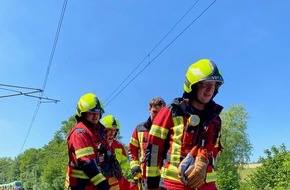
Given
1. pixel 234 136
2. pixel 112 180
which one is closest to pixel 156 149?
pixel 112 180

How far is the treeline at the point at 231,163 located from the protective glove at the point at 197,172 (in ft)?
39.1

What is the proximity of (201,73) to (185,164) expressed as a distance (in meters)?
0.99

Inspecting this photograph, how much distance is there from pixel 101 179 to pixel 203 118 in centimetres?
203

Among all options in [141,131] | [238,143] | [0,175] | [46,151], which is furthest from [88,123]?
[0,175]

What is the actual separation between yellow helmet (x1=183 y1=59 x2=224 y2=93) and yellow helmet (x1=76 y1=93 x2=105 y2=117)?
209 centimetres

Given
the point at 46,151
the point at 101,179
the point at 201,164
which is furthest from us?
the point at 46,151

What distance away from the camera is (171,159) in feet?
14.7

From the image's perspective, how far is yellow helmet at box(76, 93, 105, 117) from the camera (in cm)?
634

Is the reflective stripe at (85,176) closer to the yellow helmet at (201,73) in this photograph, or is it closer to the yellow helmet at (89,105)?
the yellow helmet at (89,105)

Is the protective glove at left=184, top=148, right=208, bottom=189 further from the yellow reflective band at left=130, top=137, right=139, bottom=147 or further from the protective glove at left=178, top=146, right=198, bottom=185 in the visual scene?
the yellow reflective band at left=130, top=137, right=139, bottom=147

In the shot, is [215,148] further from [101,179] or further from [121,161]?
[121,161]

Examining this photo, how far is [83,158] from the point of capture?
19.2ft

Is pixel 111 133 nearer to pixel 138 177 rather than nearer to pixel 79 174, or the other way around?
pixel 138 177

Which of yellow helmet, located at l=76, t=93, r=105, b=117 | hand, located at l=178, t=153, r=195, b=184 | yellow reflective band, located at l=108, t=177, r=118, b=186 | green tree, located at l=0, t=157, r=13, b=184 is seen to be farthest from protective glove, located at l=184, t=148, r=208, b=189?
green tree, located at l=0, t=157, r=13, b=184
